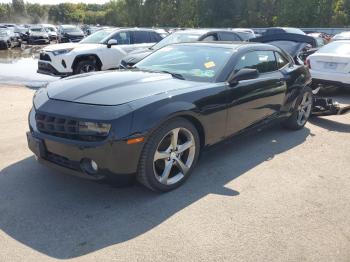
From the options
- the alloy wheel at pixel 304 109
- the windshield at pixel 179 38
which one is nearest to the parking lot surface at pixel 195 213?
the alloy wheel at pixel 304 109

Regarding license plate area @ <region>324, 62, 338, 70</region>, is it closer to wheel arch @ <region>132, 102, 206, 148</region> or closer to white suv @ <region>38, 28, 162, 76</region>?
white suv @ <region>38, 28, 162, 76</region>

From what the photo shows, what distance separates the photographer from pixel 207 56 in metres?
4.74

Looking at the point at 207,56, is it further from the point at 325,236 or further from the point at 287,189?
the point at 325,236

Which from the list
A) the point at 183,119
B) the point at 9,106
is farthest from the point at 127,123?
the point at 9,106

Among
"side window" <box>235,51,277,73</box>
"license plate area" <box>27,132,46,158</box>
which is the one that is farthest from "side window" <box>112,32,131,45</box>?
"license plate area" <box>27,132,46,158</box>

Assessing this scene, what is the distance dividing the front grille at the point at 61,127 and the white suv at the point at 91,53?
23.9 feet

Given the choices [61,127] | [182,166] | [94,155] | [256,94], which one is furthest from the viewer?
[256,94]

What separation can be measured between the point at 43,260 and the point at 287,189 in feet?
8.41

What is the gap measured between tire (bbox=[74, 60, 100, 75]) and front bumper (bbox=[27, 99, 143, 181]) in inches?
292

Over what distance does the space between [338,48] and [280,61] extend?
172 inches

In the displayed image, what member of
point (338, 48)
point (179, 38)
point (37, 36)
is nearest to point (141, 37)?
point (179, 38)

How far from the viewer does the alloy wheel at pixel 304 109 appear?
6279 mm

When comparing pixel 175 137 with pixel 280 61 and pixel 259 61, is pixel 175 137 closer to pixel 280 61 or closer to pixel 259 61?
pixel 259 61

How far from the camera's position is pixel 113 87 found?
389 cm
